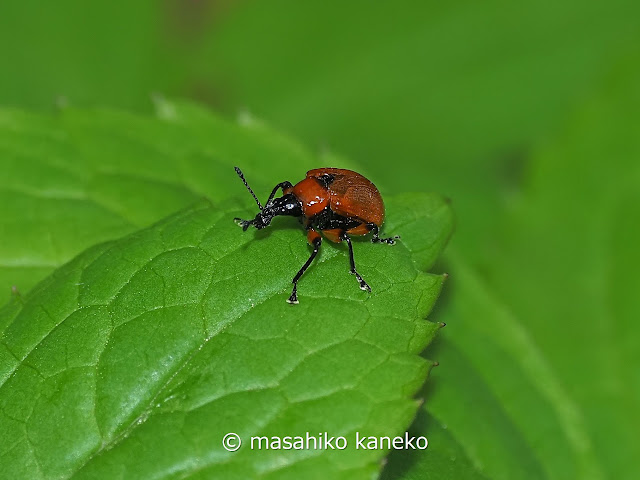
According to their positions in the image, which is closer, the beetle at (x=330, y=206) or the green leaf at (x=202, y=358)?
the green leaf at (x=202, y=358)

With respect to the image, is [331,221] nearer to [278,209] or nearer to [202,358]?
[278,209]

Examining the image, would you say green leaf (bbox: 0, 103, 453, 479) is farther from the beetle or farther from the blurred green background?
the blurred green background

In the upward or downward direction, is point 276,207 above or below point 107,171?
below

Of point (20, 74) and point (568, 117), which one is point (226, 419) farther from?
point (20, 74)

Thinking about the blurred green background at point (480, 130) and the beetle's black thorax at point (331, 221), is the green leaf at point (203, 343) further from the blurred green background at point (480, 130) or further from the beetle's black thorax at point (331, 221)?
the blurred green background at point (480, 130)

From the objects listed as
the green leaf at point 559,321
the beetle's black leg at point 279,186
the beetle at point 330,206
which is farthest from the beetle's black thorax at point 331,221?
the green leaf at point 559,321

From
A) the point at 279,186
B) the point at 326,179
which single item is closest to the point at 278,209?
the point at 279,186
